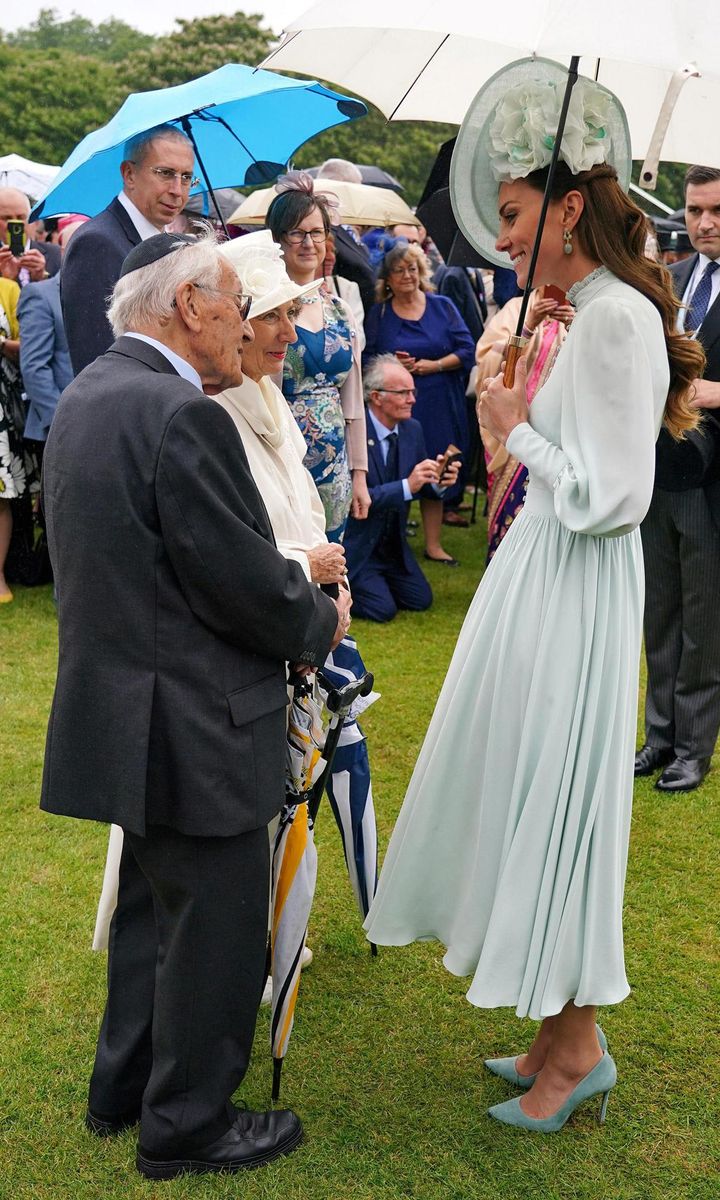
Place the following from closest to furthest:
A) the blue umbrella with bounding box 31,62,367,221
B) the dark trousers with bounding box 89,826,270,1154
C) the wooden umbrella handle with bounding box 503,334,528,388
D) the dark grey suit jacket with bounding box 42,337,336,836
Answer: the dark grey suit jacket with bounding box 42,337,336,836 → the dark trousers with bounding box 89,826,270,1154 → the wooden umbrella handle with bounding box 503,334,528,388 → the blue umbrella with bounding box 31,62,367,221

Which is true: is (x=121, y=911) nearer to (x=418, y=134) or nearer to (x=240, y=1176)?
(x=240, y=1176)

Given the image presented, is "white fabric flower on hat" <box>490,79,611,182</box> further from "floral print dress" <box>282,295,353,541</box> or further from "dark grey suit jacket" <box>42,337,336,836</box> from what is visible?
"floral print dress" <box>282,295,353,541</box>

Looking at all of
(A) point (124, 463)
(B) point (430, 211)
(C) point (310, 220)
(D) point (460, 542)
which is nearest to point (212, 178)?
(C) point (310, 220)

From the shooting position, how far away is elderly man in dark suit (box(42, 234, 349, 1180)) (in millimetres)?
2281

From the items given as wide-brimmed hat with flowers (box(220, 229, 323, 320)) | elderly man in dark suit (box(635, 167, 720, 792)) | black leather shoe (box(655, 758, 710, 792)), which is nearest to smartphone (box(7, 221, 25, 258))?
elderly man in dark suit (box(635, 167, 720, 792))

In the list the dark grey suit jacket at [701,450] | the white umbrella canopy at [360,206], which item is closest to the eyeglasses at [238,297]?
the dark grey suit jacket at [701,450]

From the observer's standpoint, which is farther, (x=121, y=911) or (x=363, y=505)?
(x=363, y=505)

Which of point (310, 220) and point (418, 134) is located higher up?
point (310, 220)

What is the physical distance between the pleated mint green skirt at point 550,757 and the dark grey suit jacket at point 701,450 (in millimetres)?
2053

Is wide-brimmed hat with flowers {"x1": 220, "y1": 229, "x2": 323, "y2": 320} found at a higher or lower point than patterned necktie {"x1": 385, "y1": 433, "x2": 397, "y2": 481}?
higher

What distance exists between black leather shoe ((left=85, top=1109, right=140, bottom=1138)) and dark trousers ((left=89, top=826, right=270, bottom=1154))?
17 centimetres

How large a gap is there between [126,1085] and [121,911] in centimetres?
42

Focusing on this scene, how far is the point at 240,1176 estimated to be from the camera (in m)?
2.70

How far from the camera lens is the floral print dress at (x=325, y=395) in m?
4.90
